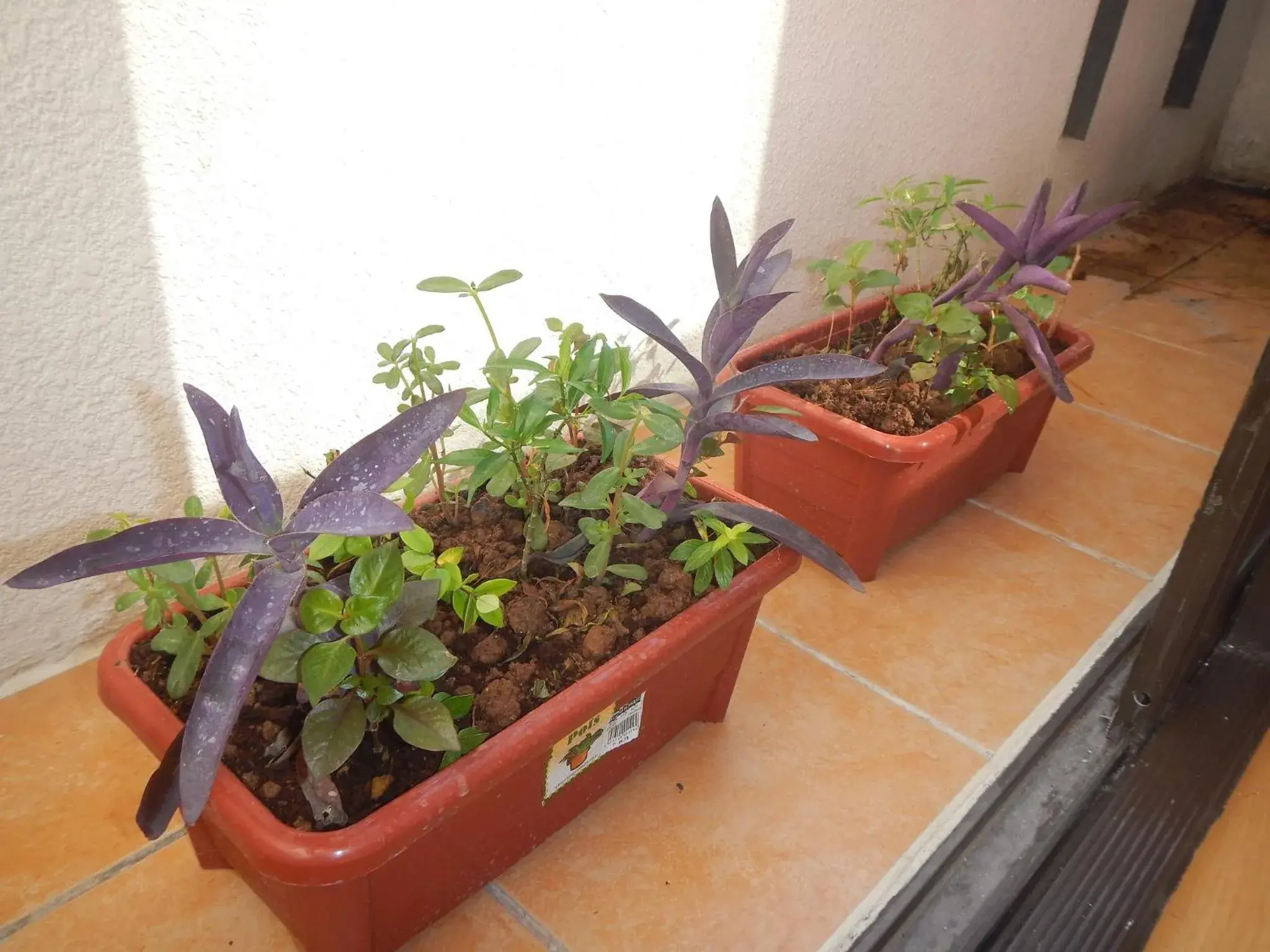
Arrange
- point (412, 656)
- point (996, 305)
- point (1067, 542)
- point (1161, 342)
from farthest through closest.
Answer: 1. point (1161, 342)
2. point (1067, 542)
3. point (996, 305)
4. point (412, 656)

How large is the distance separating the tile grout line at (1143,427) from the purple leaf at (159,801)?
1.75 metres

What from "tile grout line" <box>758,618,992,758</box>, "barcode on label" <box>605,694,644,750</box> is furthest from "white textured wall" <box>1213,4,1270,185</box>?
"barcode on label" <box>605,694,644,750</box>

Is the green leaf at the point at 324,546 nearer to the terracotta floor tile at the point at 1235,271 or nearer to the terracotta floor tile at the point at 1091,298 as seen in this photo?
Answer: the terracotta floor tile at the point at 1091,298

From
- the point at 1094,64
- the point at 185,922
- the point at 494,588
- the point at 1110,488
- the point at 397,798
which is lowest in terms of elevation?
the point at 185,922

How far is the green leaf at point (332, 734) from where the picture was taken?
2.14 ft

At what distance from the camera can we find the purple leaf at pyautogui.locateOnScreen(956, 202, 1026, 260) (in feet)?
3.97

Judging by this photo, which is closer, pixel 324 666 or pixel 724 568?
pixel 324 666

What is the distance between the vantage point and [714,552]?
35.5 inches

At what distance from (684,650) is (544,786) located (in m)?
0.18

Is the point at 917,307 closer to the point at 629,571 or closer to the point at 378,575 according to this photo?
the point at 629,571

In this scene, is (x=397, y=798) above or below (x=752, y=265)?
below

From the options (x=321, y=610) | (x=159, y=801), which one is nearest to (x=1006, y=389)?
(x=321, y=610)

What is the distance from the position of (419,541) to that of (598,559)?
20 cm

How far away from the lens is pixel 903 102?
1762 mm
